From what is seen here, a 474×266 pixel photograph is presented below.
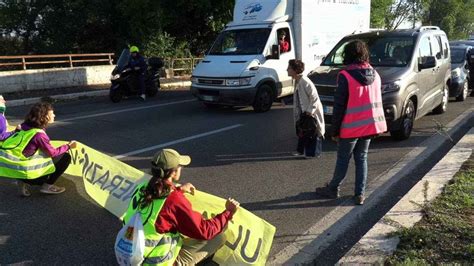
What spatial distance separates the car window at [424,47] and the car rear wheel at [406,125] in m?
1.28

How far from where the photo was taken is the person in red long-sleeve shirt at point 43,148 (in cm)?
505

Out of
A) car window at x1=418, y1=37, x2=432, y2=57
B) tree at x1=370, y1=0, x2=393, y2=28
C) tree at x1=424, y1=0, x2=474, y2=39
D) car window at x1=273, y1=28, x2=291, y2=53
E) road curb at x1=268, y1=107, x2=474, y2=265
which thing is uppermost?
tree at x1=424, y1=0, x2=474, y2=39

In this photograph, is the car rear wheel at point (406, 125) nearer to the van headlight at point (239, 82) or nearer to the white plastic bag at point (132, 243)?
the van headlight at point (239, 82)

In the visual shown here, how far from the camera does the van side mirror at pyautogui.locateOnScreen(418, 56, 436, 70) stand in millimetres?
8211

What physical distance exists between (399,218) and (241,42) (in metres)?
8.22

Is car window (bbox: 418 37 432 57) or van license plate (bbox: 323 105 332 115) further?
car window (bbox: 418 37 432 57)

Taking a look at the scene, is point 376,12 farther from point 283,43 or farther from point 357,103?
point 357,103

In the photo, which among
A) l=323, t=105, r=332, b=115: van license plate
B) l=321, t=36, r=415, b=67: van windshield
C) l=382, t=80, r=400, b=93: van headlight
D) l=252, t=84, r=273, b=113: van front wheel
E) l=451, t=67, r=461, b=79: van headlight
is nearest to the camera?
l=382, t=80, r=400, b=93: van headlight

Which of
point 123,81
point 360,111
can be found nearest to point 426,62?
point 360,111

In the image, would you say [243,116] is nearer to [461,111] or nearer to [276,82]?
[276,82]

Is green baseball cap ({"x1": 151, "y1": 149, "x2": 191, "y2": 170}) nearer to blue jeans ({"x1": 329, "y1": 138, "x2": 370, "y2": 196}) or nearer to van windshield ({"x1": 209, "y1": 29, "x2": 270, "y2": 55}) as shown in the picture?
blue jeans ({"x1": 329, "y1": 138, "x2": 370, "y2": 196})

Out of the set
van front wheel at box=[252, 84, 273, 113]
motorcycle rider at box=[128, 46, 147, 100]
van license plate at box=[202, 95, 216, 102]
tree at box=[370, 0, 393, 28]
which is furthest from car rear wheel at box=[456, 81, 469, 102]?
tree at box=[370, 0, 393, 28]

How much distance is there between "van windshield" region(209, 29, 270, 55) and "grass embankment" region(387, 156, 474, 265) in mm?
7208

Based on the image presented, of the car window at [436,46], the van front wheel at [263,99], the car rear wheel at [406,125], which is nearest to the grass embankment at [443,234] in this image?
the car rear wheel at [406,125]
